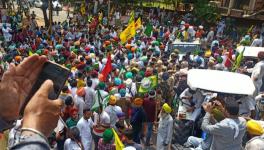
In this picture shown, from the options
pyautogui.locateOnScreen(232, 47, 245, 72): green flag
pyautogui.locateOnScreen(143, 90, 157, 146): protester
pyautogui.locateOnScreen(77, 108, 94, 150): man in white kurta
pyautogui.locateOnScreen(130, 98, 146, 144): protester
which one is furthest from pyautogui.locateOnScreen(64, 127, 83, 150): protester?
pyautogui.locateOnScreen(232, 47, 245, 72): green flag

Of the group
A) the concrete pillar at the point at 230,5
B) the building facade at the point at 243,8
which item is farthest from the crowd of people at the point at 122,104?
the concrete pillar at the point at 230,5

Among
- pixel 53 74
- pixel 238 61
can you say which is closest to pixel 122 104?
pixel 238 61

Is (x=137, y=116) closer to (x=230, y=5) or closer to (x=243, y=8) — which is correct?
(x=230, y=5)

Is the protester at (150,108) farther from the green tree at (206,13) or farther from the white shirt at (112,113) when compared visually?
the green tree at (206,13)

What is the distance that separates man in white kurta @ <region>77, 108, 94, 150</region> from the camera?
6.63 metres

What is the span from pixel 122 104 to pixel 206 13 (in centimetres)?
1640

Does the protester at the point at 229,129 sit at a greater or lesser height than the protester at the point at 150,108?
greater

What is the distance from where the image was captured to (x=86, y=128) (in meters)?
6.65

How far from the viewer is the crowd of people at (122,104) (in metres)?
1.58

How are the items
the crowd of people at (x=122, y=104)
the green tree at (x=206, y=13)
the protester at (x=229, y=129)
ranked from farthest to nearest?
the green tree at (x=206, y=13)
the protester at (x=229, y=129)
the crowd of people at (x=122, y=104)

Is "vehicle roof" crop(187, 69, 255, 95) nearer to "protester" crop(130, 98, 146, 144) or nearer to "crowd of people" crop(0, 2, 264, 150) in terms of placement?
"crowd of people" crop(0, 2, 264, 150)

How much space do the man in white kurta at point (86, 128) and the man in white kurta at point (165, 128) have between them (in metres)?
1.63

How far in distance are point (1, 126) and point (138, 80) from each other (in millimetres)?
7956

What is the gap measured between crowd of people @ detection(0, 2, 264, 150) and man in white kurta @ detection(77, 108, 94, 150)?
0.02 metres
